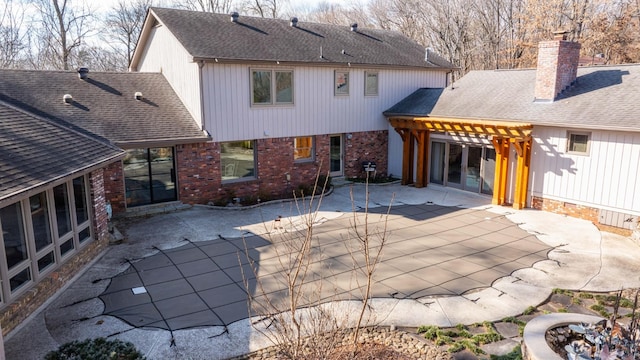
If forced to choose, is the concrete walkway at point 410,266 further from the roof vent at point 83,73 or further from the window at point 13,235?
the roof vent at point 83,73

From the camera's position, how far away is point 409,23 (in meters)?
33.7

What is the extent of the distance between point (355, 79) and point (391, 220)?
6.52 meters

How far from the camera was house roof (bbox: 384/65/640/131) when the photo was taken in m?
11.6

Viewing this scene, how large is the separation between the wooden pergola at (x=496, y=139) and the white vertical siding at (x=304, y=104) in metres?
1.47

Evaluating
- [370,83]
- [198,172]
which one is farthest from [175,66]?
[370,83]

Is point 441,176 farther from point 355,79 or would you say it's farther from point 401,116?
point 355,79

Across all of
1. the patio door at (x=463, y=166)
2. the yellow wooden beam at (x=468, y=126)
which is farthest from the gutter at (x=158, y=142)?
the patio door at (x=463, y=166)

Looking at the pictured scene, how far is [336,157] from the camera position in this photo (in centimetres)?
1705

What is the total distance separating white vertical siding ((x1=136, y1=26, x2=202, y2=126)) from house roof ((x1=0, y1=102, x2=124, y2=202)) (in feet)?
11.6

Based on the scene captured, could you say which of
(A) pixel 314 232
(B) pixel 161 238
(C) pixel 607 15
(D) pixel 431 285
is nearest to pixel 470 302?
(D) pixel 431 285

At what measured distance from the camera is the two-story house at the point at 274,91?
13.7 meters

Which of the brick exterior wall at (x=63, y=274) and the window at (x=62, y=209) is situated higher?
the window at (x=62, y=209)

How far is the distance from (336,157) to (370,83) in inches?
127

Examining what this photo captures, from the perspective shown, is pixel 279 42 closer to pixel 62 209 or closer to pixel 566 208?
pixel 62 209
